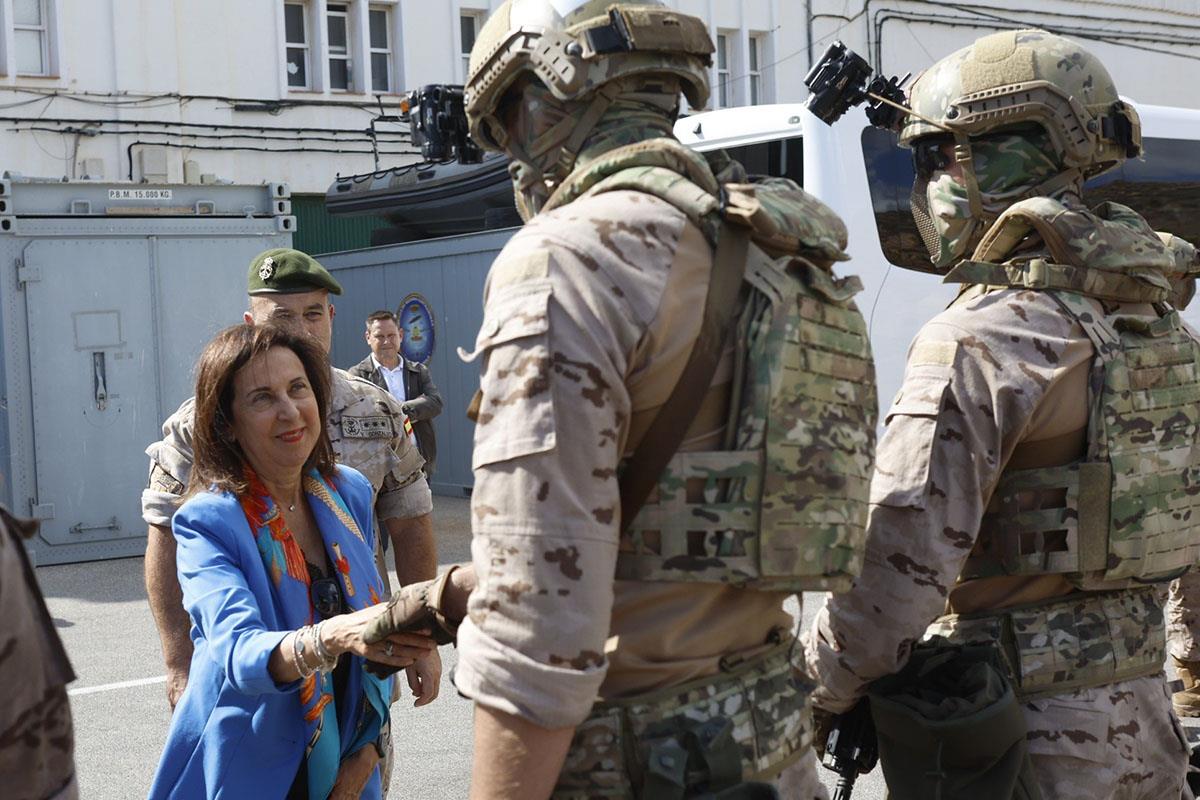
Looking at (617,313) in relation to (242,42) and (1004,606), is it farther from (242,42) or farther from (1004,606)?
(242,42)

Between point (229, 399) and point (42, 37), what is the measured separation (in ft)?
53.8

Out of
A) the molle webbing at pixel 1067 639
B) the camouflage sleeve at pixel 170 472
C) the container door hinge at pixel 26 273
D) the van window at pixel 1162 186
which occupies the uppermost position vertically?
the van window at pixel 1162 186

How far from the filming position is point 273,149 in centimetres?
1973

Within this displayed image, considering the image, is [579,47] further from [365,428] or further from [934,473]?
[365,428]

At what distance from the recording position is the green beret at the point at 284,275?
14.3 ft

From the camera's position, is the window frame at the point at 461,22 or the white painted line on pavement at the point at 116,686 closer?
the white painted line on pavement at the point at 116,686

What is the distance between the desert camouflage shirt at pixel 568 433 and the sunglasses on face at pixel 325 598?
48.2 inches

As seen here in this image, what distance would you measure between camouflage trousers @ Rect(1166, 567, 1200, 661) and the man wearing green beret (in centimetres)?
216

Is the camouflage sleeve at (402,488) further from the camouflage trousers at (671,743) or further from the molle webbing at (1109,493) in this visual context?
the camouflage trousers at (671,743)

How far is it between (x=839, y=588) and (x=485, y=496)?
59 centimetres

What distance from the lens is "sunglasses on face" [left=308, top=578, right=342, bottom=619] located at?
313 centimetres

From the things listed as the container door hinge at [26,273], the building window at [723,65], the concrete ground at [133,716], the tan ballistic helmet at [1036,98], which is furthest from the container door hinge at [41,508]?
the building window at [723,65]

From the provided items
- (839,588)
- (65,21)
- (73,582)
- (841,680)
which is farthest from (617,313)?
(65,21)

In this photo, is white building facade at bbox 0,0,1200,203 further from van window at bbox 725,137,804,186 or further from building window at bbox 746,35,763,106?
van window at bbox 725,137,804,186
